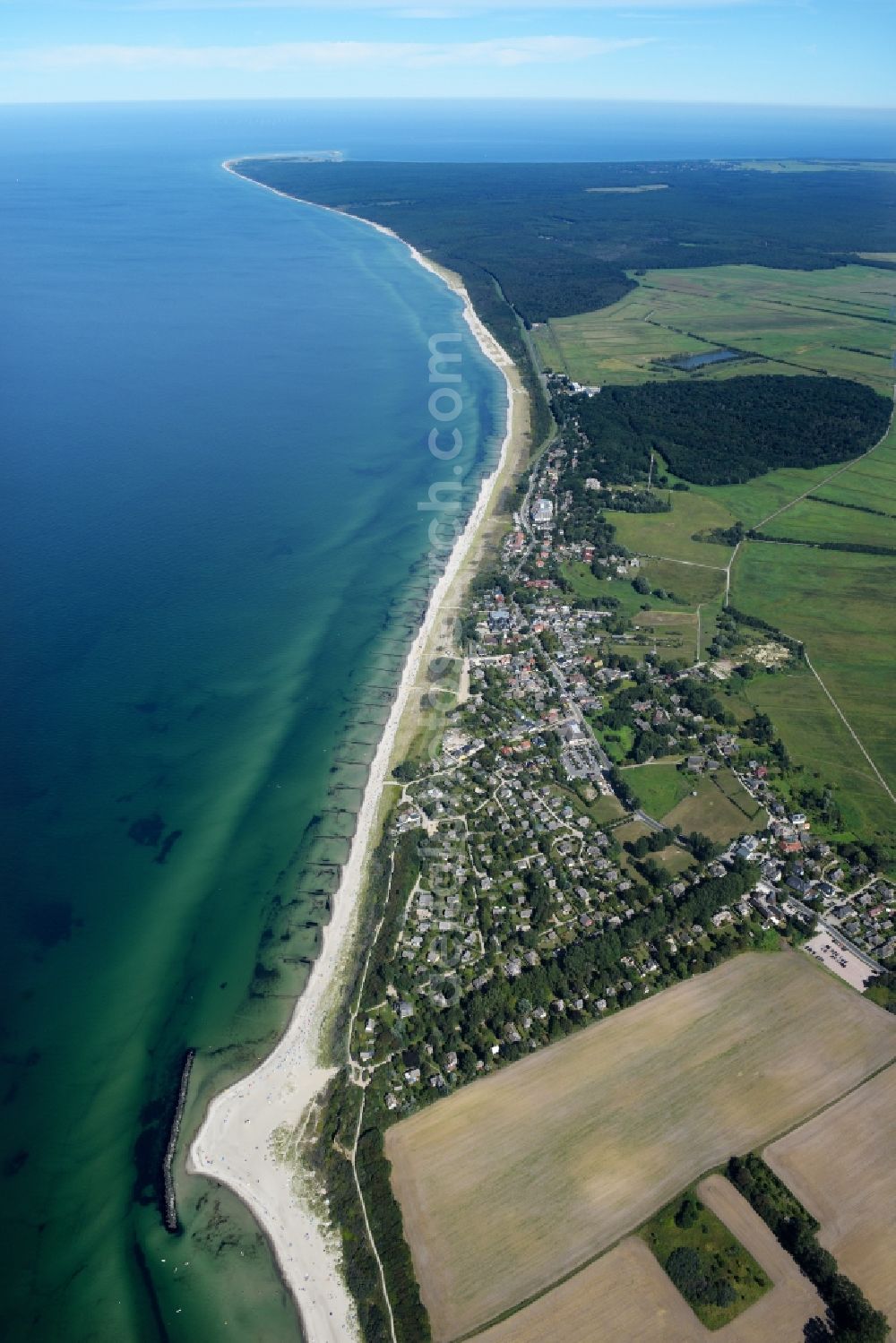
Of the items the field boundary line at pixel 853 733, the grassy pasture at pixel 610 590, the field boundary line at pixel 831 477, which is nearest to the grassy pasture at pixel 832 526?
the field boundary line at pixel 831 477

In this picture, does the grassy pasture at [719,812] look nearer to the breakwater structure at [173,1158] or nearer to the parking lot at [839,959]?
the parking lot at [839,959]

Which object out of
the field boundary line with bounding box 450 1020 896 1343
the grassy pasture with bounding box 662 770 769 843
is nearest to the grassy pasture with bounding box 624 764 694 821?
the grassy pasture with bounding box 662 770 769 843

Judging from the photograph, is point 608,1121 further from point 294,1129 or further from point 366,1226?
point 294,1129

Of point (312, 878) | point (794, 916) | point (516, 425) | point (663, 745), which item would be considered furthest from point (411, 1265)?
point (516, 425)

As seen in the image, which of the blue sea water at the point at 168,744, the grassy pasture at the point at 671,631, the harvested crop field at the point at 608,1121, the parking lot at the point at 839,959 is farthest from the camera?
the grassy pasture at the point at 671,631

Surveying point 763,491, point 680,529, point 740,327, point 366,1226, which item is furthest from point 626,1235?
point 740,327

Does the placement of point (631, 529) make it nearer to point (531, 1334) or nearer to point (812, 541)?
point (812, 541)
